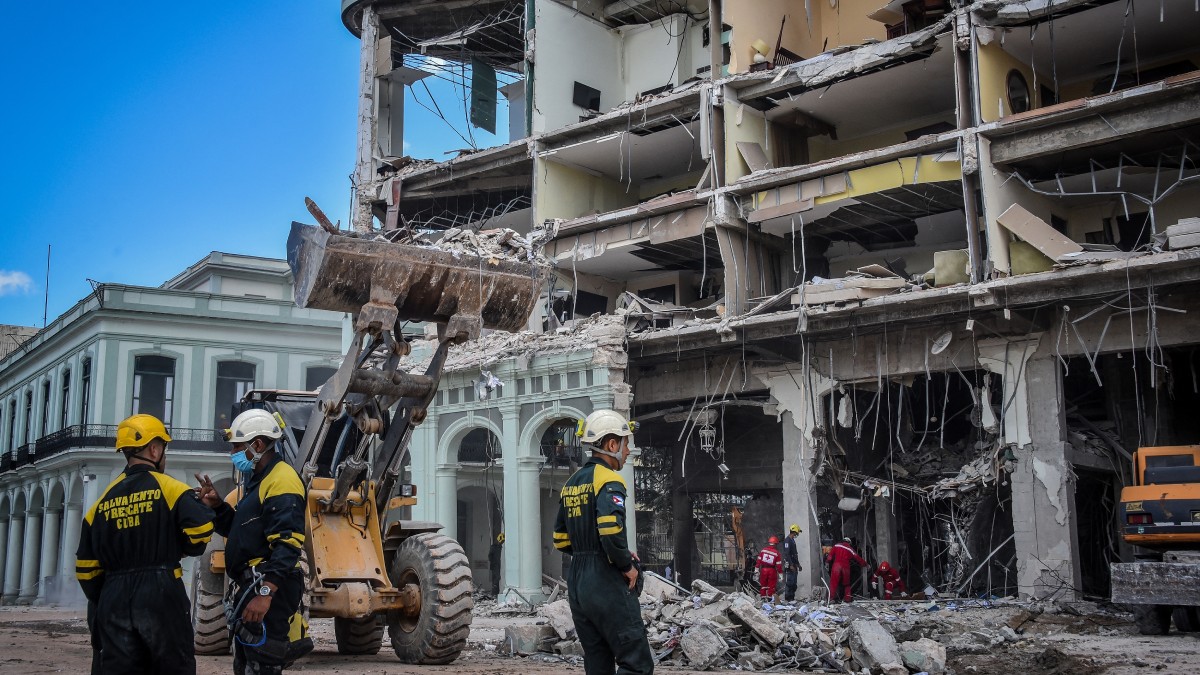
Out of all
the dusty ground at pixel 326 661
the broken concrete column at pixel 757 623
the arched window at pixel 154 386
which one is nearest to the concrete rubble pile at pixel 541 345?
the dusty ground at pixel 326 661

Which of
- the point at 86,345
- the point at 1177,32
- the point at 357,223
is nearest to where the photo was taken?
the point at 1177,32

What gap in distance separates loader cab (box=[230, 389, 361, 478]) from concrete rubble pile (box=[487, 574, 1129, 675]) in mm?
3389

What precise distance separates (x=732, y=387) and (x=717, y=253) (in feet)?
10.8

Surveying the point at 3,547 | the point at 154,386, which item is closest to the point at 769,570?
the point at 154,386

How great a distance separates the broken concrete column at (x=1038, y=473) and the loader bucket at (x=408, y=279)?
10956mm

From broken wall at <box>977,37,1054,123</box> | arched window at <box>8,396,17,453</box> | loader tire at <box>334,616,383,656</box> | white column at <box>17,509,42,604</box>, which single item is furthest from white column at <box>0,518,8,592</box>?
broken wall at <box>977,37,1054,123</box>

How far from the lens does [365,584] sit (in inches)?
416

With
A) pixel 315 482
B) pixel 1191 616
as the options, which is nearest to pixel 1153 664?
pixel 1191 616

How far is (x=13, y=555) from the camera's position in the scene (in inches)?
1731

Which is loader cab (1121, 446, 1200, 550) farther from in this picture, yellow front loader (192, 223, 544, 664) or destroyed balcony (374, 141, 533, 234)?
destroyed balcony (374, 141, 533, 234)

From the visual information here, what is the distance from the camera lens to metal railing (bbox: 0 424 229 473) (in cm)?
3628

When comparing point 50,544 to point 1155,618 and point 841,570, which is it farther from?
point 1155,618

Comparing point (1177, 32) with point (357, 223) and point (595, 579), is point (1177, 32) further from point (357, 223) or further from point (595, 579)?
point (357, 223)

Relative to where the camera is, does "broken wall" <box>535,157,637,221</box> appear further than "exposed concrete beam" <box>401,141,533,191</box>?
No
